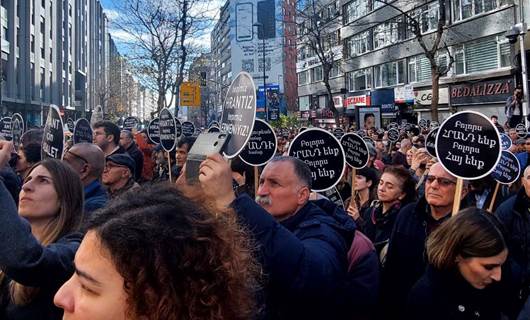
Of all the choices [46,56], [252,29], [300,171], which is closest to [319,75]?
[252,29]

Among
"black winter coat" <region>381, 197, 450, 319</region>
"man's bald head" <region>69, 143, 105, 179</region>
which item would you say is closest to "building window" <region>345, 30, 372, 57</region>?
"man's bald head" <region>69, 143, 105, 179</region>

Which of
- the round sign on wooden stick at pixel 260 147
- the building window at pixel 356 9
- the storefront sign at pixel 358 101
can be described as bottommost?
the round sign on wooden stick at pixel 260 147

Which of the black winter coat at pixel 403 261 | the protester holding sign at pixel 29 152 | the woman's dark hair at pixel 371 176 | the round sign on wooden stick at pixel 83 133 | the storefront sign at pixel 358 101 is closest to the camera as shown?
the black winter coat at pixel 403 261

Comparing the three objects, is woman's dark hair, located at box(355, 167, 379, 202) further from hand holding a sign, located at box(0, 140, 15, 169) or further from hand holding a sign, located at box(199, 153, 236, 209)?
hand holding a sign, located at box(199, 153, 236, 209)

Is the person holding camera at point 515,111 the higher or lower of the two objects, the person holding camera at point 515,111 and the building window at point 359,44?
the lower

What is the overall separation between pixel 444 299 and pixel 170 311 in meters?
1.96

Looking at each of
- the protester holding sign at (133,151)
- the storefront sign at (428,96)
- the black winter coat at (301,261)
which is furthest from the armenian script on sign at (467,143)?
the storefront sign at (428,96)

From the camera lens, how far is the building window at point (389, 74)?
38469mm

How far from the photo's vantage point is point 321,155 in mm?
5266

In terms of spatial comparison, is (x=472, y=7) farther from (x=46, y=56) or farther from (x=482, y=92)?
(x=46, y=56)

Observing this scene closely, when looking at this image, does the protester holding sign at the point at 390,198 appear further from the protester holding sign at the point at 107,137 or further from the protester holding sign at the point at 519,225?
the protester holding sign at the point at 107,137

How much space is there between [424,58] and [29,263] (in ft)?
116

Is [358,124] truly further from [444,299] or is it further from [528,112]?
[444,299]

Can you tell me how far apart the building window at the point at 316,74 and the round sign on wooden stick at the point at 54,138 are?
51329mm
